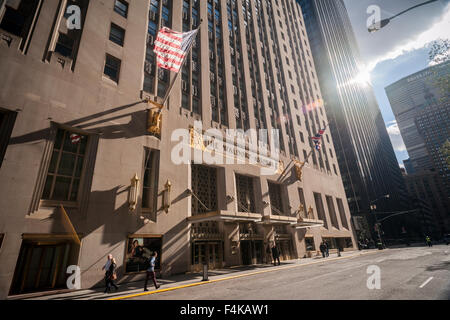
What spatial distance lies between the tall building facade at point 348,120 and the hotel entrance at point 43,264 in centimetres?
7915

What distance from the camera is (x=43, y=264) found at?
11.7m

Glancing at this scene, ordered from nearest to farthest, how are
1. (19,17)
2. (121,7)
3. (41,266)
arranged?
(41,266)
(19,17)
(121,7)

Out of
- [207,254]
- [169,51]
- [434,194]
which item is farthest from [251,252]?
[434,194]

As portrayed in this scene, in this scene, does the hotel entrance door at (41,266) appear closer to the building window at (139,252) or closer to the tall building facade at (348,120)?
the building window at (139,252)

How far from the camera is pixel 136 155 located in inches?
648

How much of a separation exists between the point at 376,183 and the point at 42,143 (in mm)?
99465

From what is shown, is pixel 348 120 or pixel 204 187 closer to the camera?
pixel 204 187

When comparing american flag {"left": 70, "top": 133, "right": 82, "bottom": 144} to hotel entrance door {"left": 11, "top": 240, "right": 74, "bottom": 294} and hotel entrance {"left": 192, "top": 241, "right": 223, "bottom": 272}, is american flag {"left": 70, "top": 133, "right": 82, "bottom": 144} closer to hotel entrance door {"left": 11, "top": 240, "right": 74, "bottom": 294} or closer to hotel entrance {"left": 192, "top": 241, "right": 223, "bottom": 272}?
hotel entrance door {"left": 11, "top": 240, "right": 74, "bottom": 294}

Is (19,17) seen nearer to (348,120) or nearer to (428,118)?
(348,120)

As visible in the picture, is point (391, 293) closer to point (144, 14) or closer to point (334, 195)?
point (144, 14)

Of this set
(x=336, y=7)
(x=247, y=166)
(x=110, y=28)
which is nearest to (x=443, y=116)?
(x=336, y=7)

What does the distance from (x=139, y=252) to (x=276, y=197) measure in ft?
66.4

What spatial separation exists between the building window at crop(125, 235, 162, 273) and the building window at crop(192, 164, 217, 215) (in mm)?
5540

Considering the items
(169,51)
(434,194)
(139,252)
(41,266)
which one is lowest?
(41,266)
